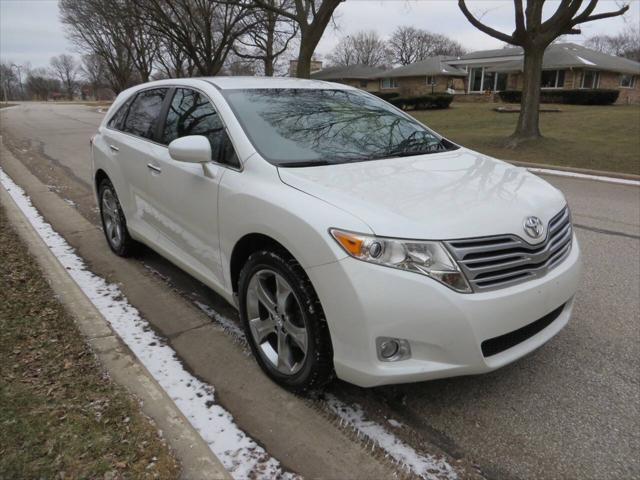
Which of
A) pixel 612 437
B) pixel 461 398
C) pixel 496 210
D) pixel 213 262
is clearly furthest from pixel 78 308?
pixel 612 437

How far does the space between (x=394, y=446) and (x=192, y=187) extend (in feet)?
6.67

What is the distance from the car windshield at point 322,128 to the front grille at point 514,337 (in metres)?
1.35

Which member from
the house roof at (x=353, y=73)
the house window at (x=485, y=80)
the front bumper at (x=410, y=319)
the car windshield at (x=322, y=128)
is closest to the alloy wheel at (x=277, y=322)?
the front bumper at (x=410, y=319)

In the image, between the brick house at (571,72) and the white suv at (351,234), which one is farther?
the brick house at (571,72)

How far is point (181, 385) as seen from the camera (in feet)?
9.68

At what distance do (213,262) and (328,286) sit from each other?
1.20 meters

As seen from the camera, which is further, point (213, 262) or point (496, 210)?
point (213, 262)

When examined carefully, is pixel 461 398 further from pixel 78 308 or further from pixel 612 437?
pixel 78 308

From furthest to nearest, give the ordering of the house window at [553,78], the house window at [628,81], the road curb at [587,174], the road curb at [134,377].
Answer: the house window at [628,81], the house window at [553,78], the road curb at [587,174], the road curb at [134,377]

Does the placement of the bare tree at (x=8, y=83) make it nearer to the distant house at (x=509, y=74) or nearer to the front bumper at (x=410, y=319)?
the distant house at (x=509, y=74)

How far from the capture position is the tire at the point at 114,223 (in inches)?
192

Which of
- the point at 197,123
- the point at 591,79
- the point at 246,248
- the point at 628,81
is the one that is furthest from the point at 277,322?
the point at 628,81

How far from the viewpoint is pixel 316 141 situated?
3.31 m

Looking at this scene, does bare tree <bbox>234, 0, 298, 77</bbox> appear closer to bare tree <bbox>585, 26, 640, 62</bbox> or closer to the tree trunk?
the tree trunk
